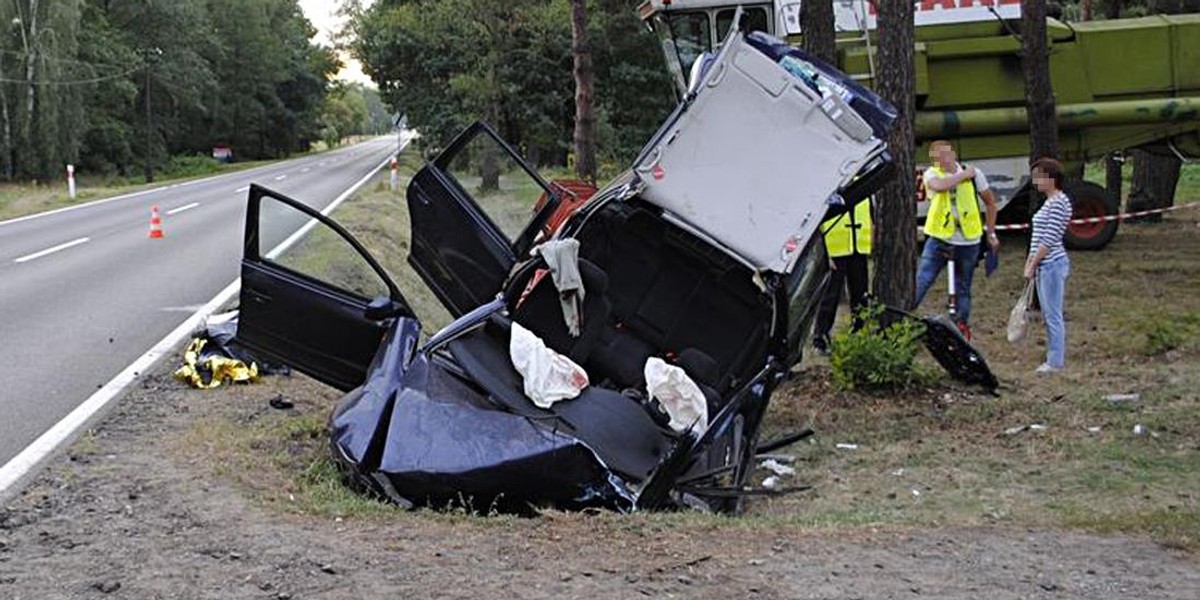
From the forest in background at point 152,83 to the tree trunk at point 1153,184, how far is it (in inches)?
1915

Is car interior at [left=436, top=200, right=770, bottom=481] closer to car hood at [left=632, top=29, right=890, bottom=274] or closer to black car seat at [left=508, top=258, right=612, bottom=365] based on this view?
black car seat at [left=508, top=258, right=612, bottom=365]

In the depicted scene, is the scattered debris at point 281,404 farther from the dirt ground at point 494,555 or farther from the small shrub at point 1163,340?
the small shrub at point 1163,340

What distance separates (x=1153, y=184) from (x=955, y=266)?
39.4ft

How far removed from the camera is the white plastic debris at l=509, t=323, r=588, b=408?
584 centimetres

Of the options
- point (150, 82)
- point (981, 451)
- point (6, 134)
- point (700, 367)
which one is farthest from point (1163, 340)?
point (150, 82)

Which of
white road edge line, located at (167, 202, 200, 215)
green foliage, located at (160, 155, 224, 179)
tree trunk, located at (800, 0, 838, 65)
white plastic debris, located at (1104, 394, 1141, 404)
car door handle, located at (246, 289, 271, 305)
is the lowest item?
green foliage, located at (160, 155, 224, 179)

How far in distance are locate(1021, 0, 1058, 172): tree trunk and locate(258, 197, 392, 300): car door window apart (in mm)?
7403

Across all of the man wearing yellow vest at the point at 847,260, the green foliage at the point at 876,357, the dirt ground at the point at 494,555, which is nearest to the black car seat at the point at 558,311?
the dirt ground at the point at 494,555

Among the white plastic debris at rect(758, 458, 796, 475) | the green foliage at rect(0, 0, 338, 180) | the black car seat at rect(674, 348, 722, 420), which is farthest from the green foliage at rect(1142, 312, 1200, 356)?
the green foliage at rect(0, 0, 338, 180)

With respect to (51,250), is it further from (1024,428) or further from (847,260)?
(1024,428)

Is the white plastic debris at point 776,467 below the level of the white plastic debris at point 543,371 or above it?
below

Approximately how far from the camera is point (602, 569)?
436cm

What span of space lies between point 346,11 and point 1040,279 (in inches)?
1325

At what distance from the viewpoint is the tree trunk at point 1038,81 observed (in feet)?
40.5
